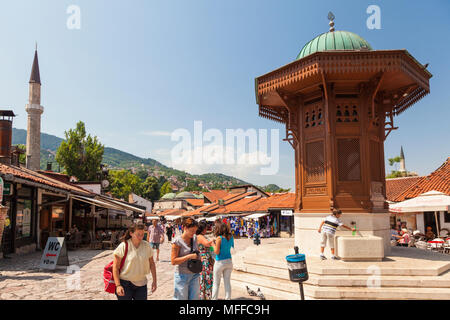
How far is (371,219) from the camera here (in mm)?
9086

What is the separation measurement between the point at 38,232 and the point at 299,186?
43.4 feet

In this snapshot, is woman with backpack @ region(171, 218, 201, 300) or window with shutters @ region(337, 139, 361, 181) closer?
woman with backpack @ region(171, 218, 201, 300)

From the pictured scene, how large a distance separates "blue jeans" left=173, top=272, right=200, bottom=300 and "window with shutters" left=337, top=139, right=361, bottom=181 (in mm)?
6363

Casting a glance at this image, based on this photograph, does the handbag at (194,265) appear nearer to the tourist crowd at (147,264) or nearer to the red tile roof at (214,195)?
the tourist crowd at (147,264)

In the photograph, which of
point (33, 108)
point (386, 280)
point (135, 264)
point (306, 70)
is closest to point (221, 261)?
point (135, 264)

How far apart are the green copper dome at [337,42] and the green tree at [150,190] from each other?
94.5 metres

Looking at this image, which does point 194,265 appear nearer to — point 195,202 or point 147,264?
point 147,264

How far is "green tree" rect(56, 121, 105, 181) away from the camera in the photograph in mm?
39281

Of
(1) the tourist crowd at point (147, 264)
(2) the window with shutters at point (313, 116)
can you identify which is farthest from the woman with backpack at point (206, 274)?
(2) the window with shutters at point (313, 116)

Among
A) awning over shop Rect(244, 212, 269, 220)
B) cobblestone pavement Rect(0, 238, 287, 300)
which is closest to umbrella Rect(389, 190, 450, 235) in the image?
cobblestone pavement Rect(0, 238, 287, 300)

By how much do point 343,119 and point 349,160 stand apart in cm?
125

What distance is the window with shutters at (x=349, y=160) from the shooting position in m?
9.58

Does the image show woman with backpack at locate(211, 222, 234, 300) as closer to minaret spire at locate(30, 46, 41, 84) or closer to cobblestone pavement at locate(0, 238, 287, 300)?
cobblestone pavement at locate(0, 238, 287, 300)
